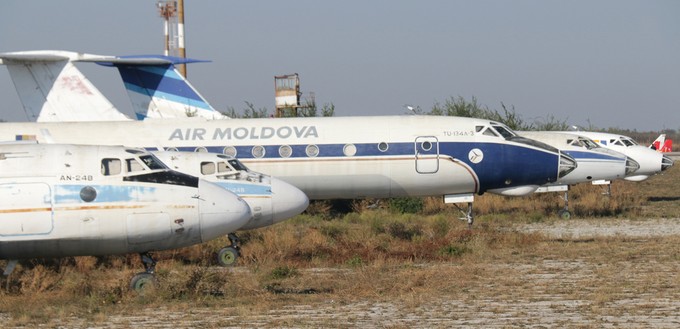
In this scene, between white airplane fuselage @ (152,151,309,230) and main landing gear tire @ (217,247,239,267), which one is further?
main landing gear tire @ (217,247,239,267)

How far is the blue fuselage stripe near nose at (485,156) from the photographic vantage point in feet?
91.2

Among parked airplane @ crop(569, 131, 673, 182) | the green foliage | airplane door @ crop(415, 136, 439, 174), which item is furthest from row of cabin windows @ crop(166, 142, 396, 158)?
parked airplane @ crop(569, 131, 673, 182)

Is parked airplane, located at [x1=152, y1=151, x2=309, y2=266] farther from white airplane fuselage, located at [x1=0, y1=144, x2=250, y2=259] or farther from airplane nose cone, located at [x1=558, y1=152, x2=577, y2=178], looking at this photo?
airplane nose cone, located at [x1=558, y1=152, x2=577, y2=178]

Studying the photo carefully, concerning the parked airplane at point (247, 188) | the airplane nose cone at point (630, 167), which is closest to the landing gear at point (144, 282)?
the parked airplane at point (247, 188)

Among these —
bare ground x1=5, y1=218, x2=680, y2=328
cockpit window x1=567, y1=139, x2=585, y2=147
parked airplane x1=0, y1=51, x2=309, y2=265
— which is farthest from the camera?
cockpit window x1=567, y1=139, x2=585, y2=147

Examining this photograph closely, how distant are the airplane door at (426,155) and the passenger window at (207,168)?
24.6 feet

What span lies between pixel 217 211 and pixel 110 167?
1818 mm

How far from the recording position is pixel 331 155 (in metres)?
27.8

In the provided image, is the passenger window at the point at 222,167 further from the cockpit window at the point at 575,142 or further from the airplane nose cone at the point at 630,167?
the airplane nose cone at the point at 630,167

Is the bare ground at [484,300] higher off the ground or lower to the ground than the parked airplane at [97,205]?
lower

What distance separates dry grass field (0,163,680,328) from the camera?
47.3ft

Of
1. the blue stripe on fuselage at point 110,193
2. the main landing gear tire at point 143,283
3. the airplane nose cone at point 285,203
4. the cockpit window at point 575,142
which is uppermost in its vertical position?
the cockpit window at point 575,142

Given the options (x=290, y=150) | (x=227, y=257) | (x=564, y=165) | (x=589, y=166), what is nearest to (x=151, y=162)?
(x=227, y=257)

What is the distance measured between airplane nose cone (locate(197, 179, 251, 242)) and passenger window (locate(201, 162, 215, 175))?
5316mm
